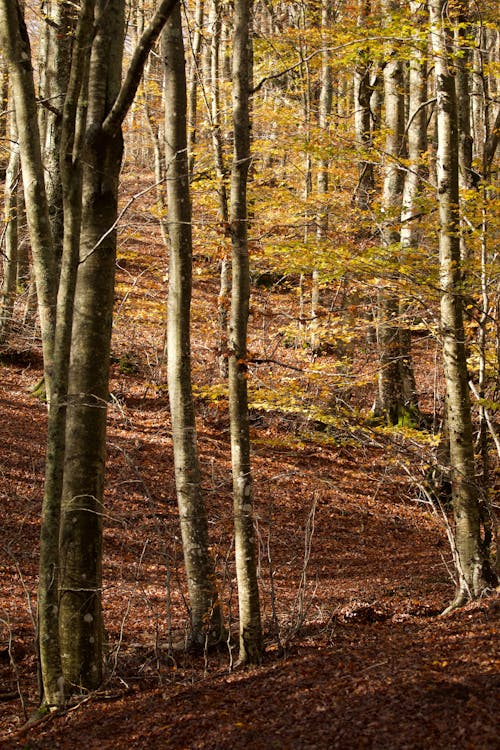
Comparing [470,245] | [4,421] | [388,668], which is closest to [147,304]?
[4,421]

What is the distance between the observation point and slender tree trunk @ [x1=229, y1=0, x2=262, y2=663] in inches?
213

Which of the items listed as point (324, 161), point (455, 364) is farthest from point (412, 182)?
point (455, 364)

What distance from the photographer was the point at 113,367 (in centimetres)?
1583

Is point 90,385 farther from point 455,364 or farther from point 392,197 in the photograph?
point 392,197

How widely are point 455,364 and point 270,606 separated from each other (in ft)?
10.7

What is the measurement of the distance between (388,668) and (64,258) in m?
3.53

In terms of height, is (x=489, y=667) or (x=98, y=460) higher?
(x=98, y=460)

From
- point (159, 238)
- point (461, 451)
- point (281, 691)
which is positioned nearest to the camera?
point (281, 691)

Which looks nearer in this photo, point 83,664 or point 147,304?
point 83,664

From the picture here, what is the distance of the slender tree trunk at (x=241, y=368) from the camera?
5.41 meters

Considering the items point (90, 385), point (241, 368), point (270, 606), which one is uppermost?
point (241, 368)

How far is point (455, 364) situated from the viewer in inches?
267

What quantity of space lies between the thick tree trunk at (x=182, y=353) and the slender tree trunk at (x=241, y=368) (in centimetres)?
39

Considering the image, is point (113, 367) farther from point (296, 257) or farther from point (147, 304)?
point (296, 257)
